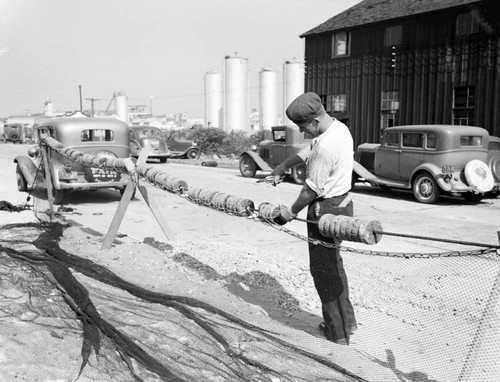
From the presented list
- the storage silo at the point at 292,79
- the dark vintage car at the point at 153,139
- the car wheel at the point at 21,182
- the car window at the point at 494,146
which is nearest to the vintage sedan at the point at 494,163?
the car window at the point at 494,146

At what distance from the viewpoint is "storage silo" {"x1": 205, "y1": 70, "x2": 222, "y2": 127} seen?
182ft

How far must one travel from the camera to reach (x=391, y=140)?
47.2ft

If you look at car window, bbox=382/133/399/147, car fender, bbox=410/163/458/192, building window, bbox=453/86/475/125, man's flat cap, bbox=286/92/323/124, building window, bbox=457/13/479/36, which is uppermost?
building window, bbox=457/13/479/36

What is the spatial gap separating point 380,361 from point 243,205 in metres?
1.64

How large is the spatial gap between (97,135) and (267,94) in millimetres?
44635

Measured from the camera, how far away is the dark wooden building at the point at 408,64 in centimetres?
1938

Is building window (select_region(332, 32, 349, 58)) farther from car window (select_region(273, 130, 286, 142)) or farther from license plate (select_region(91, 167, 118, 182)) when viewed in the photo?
license plate (select_region(91, 167, 118, 182))

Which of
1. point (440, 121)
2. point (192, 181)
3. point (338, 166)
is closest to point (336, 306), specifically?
point (338, 166)

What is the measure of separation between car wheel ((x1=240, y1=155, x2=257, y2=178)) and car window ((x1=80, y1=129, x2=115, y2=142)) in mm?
6393

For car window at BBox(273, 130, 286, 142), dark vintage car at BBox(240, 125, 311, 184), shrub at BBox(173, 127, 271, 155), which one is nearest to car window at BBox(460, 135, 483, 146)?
dark vintage car at BBox(240, 125, 311, 184)

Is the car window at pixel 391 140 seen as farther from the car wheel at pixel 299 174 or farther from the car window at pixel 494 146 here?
the car wheel at pixel 299 174

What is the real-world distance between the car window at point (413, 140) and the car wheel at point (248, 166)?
5902mm

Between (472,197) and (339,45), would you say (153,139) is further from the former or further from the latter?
(472,197)

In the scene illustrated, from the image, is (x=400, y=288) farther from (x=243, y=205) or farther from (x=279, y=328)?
(x=243, y=205)
